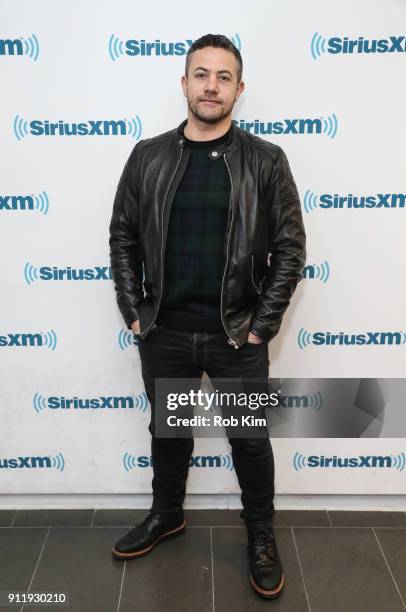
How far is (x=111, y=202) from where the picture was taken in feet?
7.42

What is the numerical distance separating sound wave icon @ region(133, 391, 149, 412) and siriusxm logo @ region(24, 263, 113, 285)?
1.75 ft

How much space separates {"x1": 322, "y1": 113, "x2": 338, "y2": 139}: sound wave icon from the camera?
2.14 metres

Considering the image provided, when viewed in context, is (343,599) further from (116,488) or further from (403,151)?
(403,151)

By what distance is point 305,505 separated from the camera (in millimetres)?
2654

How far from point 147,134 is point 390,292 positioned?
3.71ft

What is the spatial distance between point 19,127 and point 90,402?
3.76ft

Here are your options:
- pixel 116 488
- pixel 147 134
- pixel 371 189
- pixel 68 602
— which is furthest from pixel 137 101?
pixel 68 602

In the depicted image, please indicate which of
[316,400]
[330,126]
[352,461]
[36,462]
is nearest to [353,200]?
[330,126]

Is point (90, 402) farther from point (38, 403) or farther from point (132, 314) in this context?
point (132, 314)

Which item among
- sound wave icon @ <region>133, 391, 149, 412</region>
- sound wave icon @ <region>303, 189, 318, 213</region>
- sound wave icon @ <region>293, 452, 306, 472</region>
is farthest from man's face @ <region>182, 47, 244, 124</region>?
sound wave icon @ <region>293, 452, 306, 472</region>

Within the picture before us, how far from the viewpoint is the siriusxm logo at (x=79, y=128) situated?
2166mm

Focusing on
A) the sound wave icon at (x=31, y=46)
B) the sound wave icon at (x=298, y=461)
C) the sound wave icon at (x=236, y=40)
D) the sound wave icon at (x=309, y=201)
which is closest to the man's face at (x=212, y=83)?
the sound wave icon at (x=236, y=40)

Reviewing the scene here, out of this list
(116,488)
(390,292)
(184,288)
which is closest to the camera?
(184,288)

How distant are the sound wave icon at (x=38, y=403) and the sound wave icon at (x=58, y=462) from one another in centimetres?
23
